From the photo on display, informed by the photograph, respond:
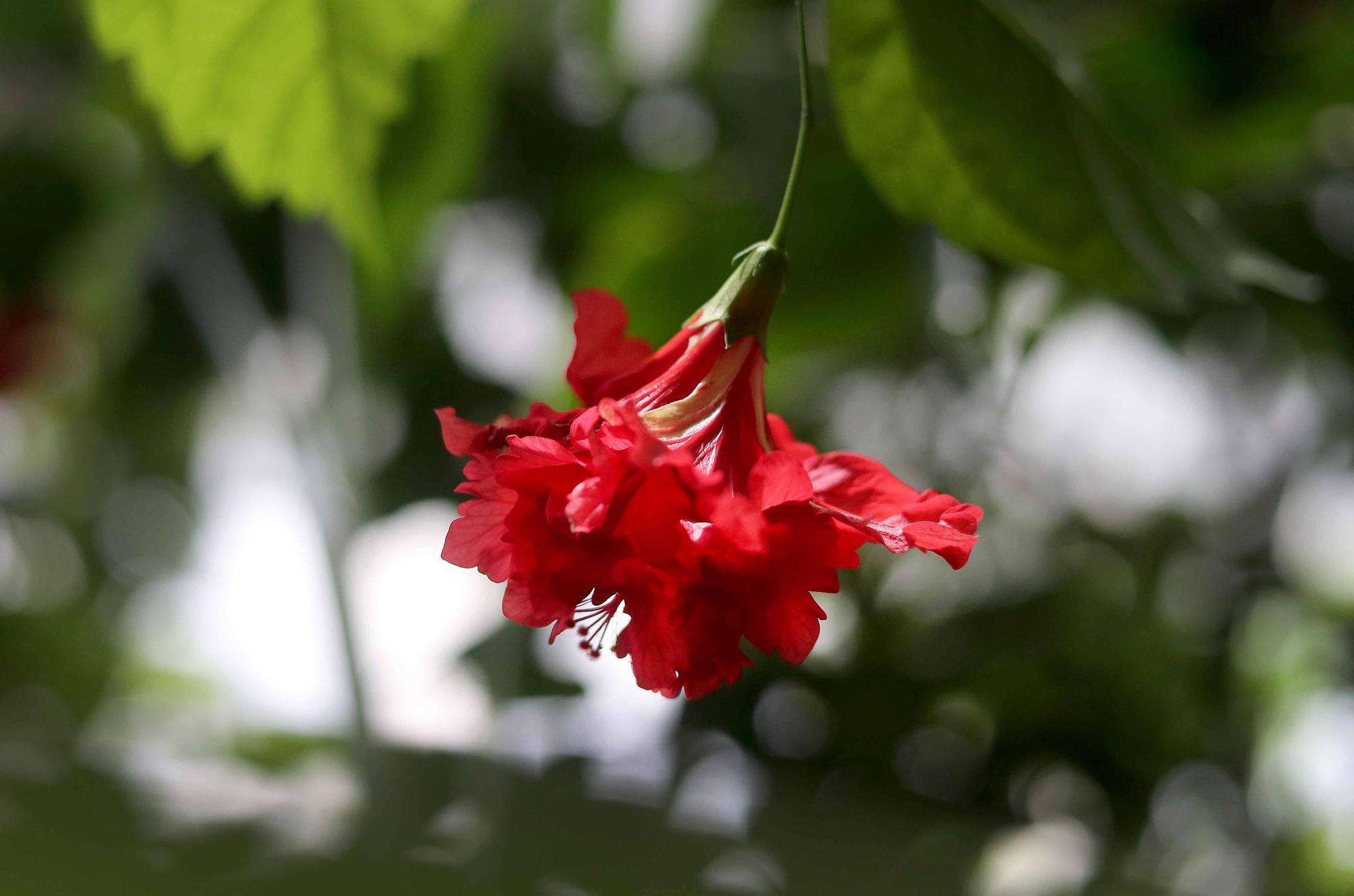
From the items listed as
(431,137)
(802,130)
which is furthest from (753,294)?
(431,137)

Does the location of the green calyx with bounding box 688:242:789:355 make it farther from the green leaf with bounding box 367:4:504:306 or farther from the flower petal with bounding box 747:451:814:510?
the green leaf with bounding box 367:4:504:306

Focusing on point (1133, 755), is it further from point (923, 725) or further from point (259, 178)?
point (259, 178)

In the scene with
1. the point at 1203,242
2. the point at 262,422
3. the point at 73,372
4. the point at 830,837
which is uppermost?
the point at 73,372

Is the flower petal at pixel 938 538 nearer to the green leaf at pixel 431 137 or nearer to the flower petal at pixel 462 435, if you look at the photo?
the flower petal at pixel 462 435

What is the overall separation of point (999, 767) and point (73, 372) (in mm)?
1046

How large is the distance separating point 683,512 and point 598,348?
73mm

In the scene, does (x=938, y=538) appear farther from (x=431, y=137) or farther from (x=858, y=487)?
(x=431, y=137)

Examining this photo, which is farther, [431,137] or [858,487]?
[431,137]

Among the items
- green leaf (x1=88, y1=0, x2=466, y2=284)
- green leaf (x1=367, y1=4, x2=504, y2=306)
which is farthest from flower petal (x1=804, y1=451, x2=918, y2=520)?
green leaf (x1=367, y1=4, x2=504, y2=306)

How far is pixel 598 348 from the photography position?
11.6 inches

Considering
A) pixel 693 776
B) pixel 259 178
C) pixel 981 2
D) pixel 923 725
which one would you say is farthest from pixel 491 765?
pixel 981 2

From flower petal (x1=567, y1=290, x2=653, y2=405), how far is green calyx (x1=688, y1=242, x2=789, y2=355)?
27mm

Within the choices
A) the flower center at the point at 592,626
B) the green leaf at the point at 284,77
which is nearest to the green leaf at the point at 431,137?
the green leaf at the point at 284,77

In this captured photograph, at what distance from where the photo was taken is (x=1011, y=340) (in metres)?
0.44
